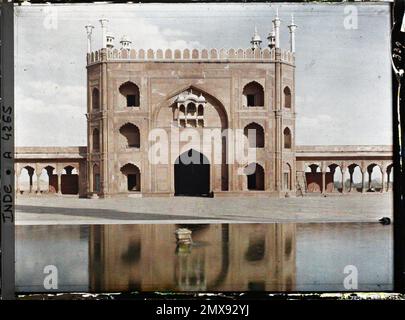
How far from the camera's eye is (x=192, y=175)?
18.4 feet

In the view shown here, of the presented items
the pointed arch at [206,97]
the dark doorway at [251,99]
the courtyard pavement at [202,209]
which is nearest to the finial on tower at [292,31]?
the dark doorway at [251,99]

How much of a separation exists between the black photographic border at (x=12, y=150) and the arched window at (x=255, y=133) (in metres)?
1.57

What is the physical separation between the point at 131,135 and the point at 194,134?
2.66 ft

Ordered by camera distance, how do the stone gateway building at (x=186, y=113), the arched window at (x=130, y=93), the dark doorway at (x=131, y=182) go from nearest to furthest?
the stone gateway building at (x=186, y=113) < the dark doorway at (x=131, y=182) < the arched window at (x=130, y=93)

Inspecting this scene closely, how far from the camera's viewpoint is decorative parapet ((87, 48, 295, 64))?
524cm

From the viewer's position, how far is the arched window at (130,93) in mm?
5609

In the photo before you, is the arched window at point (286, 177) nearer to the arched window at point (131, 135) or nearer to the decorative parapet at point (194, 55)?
the decorative parapet at point (194, 55)

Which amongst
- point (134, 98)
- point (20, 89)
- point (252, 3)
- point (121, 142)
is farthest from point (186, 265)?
point (252, 3)

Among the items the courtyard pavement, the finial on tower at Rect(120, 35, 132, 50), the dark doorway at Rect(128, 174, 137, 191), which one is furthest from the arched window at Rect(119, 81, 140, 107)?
the courtyard pavement

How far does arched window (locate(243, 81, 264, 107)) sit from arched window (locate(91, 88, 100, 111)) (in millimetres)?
1892

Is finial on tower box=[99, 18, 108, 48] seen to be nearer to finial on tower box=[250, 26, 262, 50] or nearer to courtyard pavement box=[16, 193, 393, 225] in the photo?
finial on tower box=[250, 26, 262, 50]

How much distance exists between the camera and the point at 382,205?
5133 mm

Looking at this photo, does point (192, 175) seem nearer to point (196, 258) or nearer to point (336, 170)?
point (196, 258)
